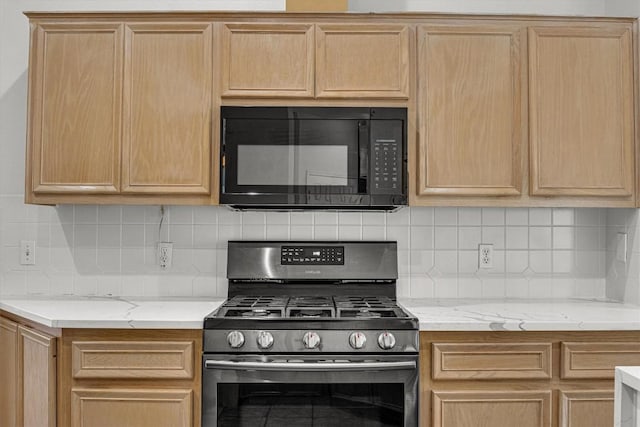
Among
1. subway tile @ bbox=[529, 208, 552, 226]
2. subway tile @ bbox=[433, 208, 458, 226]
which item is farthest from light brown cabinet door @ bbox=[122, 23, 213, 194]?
subway tile @ bbox=[529, 208, 552, 226]

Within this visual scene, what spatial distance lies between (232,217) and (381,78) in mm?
954

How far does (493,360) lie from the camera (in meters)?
2.09

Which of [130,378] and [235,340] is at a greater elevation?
[235,340]

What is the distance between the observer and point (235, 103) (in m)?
2.40

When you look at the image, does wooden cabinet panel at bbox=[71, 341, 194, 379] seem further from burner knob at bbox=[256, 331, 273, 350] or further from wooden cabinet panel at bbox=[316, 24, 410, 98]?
wooden cabinet panel at bbox=[316, 24, 410, 98]

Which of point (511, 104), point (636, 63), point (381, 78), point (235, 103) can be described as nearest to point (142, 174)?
point (235, 103)

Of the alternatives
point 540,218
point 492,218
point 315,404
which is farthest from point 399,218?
point 315,404

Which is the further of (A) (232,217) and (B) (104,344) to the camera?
(A) (232,217)

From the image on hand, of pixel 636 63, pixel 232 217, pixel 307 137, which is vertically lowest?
pixel 232 217

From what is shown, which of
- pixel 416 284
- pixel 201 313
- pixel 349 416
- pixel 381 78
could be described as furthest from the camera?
pixel 416 284

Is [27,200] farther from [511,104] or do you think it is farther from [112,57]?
[511,104]

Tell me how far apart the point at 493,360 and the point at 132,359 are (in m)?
1.30

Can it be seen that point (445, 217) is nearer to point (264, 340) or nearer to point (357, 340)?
point (357, 340)

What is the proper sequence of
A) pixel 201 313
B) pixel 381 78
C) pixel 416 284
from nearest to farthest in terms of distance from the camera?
pixel 201 313 → pixel 381 78 → pixel 416 284
